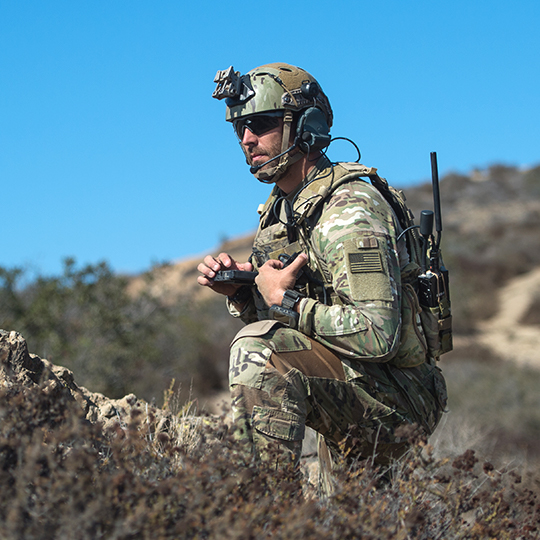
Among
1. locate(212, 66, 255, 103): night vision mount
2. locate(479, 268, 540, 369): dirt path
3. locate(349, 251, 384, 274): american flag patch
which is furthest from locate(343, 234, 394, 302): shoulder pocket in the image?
locate(479, 268, 540, 369): dirt path

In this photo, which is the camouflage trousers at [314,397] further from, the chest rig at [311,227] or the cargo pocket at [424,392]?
the chest rig at [311,227]

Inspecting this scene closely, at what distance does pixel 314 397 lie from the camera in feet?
10.7

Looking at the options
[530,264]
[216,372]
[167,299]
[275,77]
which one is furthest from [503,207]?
[275,77]

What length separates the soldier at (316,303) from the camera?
3104 millimetres

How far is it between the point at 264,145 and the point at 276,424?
1.72 metres

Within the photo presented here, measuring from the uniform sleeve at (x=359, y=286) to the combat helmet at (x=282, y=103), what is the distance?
638 millimetres

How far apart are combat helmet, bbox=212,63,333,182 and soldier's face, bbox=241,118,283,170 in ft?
0.15

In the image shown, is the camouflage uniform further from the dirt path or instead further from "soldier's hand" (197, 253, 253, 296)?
the dirt path

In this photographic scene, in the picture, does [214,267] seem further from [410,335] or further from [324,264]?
[410,335]

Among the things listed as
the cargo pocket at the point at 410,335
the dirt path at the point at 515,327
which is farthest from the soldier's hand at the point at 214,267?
the dirt path at the point at 515,327

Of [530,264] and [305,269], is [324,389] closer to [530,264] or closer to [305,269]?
[305,269]

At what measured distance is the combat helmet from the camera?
3.88 meters

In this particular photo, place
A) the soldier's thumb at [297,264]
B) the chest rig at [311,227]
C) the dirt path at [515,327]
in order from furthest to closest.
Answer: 1. the dirt path at [515,327]
2. the chest rig at [311,227]
3. the soldier's thumb at [297,264]

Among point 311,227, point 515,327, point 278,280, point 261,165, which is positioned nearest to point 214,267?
point 278,280
